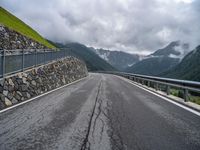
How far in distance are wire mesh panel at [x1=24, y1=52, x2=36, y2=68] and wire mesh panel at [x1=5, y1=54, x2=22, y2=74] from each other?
863 mm

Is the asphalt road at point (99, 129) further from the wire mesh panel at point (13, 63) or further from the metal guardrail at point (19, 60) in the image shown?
the wire mesh panel at point (13, 63)

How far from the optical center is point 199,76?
588 feet

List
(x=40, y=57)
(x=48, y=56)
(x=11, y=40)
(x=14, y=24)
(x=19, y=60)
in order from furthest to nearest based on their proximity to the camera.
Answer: (x=14, y=24) < (x=11, y=40) < (x=48, y=56) < (x=40, y=57) < (x=19, y=60)

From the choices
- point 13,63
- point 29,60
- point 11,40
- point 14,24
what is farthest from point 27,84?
point 14,24

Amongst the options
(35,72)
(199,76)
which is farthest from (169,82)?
(199,76)

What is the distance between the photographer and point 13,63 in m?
14.9

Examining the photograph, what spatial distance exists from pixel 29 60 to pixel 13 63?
2985mm

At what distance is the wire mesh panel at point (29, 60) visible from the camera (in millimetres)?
17184

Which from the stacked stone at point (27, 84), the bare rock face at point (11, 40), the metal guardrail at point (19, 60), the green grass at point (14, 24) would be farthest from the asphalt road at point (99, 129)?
the green grass at point (14, 24)

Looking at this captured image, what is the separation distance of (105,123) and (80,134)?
1.39 m

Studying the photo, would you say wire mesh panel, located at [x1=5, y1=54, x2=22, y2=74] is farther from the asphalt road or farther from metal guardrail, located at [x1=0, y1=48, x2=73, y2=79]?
the asphalt road

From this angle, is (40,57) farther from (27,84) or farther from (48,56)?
(27,84)

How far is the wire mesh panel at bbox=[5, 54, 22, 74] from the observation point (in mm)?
14156

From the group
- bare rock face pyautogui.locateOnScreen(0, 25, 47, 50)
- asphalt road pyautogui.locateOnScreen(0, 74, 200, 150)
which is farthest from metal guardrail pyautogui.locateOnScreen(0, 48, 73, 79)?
bare rock face pyautogui.locateOnScreen(0, 25, 47, 50)
